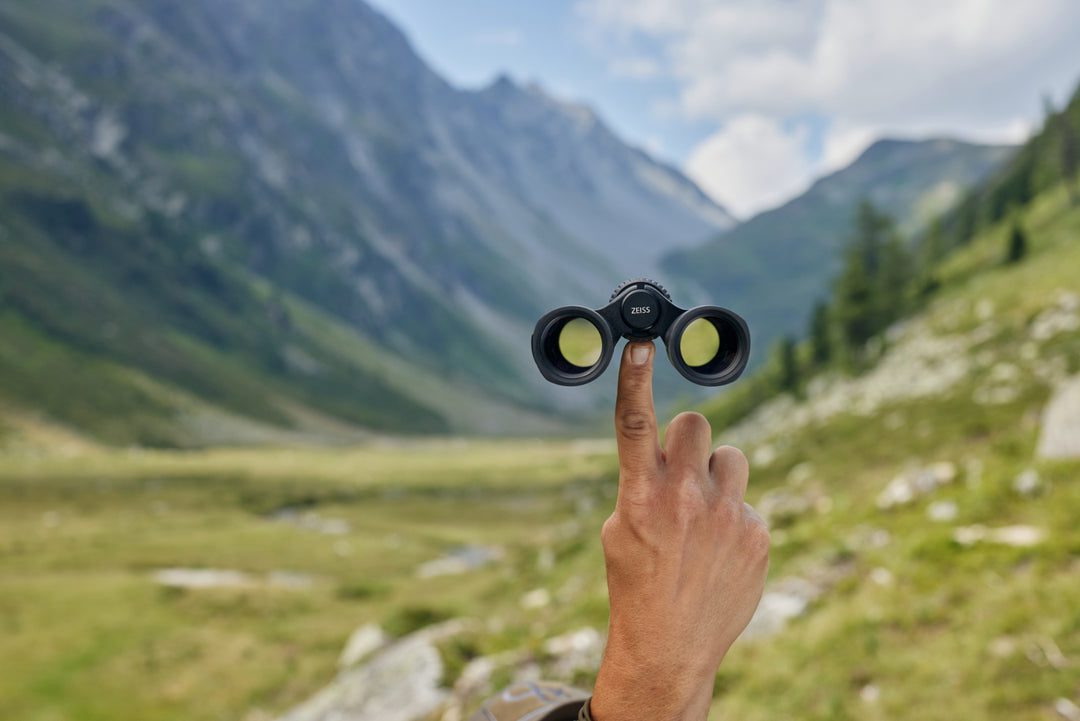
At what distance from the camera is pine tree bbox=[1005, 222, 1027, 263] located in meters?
57.0

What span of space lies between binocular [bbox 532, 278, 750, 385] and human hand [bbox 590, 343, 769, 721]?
81 centimetres

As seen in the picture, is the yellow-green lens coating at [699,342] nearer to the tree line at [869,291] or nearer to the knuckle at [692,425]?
the knuckle at [692,425]

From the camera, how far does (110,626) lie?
36.8 meters

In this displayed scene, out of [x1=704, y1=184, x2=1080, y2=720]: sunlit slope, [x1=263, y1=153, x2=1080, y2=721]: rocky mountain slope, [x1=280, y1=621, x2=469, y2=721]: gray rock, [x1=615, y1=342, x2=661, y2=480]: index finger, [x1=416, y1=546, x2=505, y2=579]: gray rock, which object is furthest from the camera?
[x1=416, y1=546, x2=505, y2=579]: gray rock

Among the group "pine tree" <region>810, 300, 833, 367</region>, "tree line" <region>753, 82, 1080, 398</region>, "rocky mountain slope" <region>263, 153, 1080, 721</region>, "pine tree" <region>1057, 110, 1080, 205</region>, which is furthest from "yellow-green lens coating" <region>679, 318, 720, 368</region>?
"pine tree" <region>1057, 110, 1080, 205</region>

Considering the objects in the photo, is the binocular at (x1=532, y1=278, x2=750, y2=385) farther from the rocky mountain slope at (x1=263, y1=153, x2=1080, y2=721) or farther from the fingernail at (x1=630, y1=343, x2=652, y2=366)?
the rocky mountain slope at (x1=263, y1=153, x2=1080, y2=721)

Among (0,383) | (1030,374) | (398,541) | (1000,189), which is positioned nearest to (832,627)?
(1030,374)

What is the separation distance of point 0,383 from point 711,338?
17713cm

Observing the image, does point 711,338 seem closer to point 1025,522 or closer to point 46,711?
point 1025,522

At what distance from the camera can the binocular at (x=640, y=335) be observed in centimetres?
370

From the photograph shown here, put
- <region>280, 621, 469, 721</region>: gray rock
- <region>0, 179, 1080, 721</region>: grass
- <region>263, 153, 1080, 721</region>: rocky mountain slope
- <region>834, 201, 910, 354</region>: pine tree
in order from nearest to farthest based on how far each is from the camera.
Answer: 1. <region>263, 153, 1080, 721</region>: rocky mountain slope
2. <region>0, 179, 1080, 721</region>: grass
3. <region>280, 621, 469, 721</region>: gray rock
4. <region>834, 201, 910, 354</region>: pine tree

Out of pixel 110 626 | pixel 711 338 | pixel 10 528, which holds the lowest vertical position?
pixel 711 338

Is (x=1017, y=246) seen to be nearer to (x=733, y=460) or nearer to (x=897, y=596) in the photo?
(x=897, y=596)

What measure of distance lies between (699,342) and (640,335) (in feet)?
1.28
